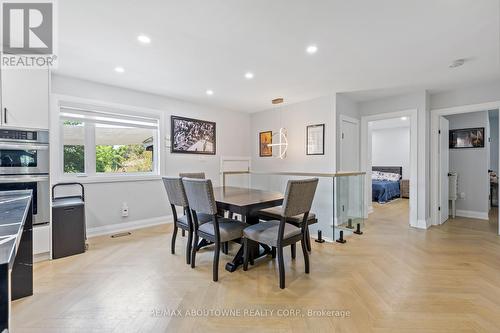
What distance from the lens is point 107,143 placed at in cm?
387

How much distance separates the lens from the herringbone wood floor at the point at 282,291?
1685mm

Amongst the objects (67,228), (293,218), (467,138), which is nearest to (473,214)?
(467,138)

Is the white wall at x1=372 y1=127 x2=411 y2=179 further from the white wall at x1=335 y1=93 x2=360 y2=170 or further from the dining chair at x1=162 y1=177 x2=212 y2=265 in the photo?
the dining chair at x1=162 y1=177 x2=212 y2=265

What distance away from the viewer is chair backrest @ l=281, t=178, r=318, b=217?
213 cm

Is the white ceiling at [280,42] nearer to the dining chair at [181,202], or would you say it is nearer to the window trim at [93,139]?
the window trim at [93,139]

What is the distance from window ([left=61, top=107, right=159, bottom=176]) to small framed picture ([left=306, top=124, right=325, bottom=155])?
2.87 metres

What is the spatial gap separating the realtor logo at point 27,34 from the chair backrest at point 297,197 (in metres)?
2.47

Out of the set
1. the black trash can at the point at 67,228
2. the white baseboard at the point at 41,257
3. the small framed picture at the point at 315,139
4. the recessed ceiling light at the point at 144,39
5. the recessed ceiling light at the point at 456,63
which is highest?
the recessed ceiling light at the point at 144,39

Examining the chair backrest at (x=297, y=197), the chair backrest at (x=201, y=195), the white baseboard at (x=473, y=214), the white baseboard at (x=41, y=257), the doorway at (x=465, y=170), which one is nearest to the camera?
the chair backrest at (x=297, y=197)

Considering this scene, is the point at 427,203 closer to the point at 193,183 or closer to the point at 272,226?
→ the point at 272,226

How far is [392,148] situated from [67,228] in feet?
30.1

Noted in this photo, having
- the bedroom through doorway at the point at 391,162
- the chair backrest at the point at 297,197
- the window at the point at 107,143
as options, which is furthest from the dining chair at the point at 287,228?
the bedroom through doorway at the point at 391,162

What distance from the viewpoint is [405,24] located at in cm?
208

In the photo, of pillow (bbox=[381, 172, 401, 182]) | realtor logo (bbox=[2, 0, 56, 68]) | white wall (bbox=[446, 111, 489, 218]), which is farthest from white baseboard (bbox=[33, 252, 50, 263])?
pillow (bbox=[381, 172, 401, 182])
